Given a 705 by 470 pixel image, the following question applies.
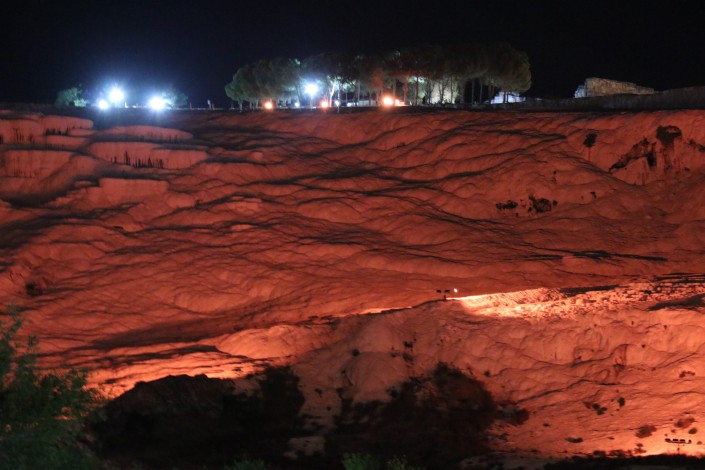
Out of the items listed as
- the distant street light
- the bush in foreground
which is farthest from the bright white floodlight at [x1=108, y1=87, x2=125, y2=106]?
the bush in foreground

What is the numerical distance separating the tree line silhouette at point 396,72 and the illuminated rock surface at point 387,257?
19.8m

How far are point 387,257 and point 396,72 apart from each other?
34.9 meters

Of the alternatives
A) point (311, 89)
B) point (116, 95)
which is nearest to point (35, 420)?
point (311, 89)

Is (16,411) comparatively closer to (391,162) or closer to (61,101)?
(391,162)

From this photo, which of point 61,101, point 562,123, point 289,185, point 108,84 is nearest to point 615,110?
point 562,123

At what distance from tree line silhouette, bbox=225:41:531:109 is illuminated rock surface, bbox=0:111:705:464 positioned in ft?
64.8

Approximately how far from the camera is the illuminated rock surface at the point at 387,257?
717 inches

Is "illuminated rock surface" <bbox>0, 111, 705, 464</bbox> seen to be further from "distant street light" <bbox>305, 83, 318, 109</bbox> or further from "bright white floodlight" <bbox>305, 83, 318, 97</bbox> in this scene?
"bright white floodlight" <bbox>305, 83, 318, 97</bbox>

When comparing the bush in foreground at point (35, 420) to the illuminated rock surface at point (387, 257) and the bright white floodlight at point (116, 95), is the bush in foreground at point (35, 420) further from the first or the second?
the bright white floodlight at point (116, 95)

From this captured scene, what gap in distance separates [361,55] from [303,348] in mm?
51536

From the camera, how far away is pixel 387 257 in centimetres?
2878

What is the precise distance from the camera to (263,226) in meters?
31.6

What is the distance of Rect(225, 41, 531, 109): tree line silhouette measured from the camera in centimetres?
6184

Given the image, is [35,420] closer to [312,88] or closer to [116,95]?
[312,88]
